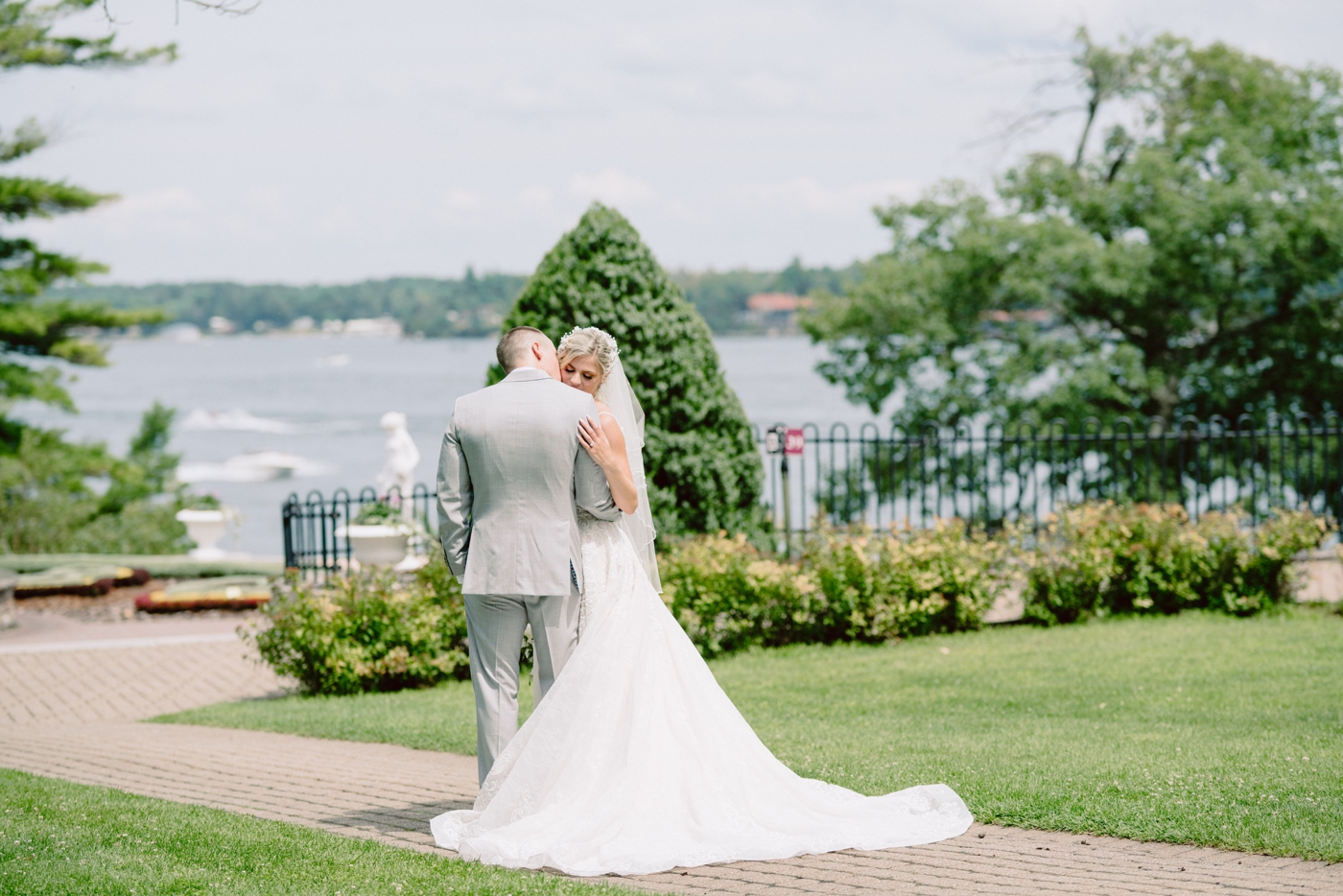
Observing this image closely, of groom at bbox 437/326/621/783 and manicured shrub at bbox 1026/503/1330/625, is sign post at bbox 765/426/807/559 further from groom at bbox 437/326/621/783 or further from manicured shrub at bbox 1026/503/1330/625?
groom at bbox 437/326/621/783

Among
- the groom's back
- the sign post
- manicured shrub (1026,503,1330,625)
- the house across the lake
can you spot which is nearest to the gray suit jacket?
the groom's back

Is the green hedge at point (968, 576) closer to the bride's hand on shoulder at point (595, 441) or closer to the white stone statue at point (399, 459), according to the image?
the bride's hand on shoulder at point (595, 441)

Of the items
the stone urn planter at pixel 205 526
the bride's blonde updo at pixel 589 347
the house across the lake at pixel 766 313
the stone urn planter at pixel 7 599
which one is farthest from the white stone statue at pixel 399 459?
the house across the lake at pixel 766 313

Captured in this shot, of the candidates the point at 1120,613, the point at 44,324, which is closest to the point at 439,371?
the point at 44,324

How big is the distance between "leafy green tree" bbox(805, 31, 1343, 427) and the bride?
12138 mm

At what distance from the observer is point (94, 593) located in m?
15.6

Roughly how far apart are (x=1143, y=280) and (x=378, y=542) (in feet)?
33.8

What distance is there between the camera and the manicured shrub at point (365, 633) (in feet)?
30.0

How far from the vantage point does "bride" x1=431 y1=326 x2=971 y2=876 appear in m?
4.61

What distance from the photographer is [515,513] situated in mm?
4848

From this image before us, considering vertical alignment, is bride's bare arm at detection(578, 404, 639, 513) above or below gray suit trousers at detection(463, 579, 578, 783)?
above

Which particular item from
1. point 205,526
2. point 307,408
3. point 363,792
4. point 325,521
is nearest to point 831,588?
point 363,792

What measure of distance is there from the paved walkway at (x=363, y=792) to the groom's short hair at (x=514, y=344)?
1921mm

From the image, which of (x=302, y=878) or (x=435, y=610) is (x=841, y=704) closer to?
(x=435, y=610)
